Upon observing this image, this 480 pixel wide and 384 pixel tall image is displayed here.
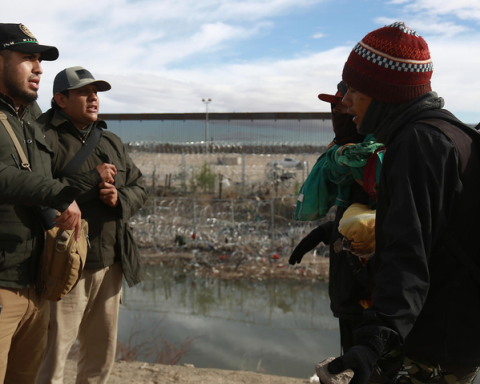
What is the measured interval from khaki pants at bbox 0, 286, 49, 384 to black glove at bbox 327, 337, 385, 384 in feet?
5.53

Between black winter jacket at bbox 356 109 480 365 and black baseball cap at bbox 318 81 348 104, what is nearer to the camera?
black winter jacket at bbox 356 109 480 365

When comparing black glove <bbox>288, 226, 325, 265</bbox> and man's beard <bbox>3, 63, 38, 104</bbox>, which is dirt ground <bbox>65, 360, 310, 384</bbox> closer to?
black glove <bbox>288, 226, 325, 265</bbox>

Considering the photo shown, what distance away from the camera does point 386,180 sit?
1.52 metres

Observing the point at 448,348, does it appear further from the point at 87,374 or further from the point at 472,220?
the point at 87,374

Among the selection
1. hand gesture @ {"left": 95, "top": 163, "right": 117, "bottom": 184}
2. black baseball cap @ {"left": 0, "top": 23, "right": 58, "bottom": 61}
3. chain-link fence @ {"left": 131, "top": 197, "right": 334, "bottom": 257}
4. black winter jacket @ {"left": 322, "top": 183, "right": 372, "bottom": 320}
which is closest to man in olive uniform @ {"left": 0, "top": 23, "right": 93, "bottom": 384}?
black baseball cap @ {"left": 0, "top": 23, "right": 58, "bottom": 61}

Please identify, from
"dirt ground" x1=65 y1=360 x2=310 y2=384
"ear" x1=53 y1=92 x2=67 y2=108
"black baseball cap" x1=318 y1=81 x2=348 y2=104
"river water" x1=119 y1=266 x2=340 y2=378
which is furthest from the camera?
"river water" x1=119 y1=266 x2=340 y2=378

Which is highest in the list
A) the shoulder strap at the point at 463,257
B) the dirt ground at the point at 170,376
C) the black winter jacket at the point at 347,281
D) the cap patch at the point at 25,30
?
the cap patch at the point at 25,30

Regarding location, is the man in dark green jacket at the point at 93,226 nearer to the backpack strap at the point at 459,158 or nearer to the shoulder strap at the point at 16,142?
the shoulder strap at the point at 16,142

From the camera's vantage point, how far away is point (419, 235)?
136 cm

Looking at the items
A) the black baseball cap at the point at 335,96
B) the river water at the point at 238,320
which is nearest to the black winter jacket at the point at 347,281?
the black baseball cap at the point at 335,96

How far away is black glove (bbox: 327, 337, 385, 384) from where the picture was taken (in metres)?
1.25

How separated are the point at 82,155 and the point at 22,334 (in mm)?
1166

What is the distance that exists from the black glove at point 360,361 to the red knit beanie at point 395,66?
0.87 meters

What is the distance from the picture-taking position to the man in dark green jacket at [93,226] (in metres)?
2.91
